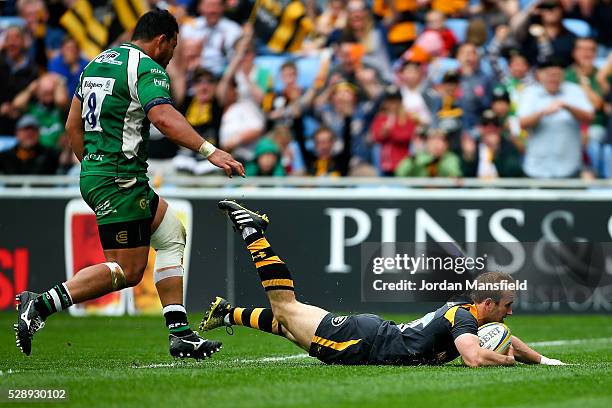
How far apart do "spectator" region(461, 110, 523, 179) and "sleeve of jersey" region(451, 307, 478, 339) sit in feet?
24.8

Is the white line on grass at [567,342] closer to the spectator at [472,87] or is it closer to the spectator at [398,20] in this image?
the spectator at [472,87]

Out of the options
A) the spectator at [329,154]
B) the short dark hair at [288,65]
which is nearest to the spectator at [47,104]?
the short dark hair at [288,65]

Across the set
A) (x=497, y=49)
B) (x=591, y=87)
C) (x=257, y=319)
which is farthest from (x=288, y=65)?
(x=257, y=319)

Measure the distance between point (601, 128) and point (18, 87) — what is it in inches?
327

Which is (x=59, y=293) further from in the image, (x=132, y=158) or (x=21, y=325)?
(x=132, y=158)

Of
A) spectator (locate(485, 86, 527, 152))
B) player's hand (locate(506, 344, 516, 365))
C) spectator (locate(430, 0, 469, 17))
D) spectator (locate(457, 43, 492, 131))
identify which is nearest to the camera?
player's hand (locate(506, 344, 516, 365))

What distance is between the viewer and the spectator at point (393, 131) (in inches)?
628

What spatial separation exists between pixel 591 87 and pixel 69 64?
755 cm

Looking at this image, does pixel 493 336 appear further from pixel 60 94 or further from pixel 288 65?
pixel 60 94

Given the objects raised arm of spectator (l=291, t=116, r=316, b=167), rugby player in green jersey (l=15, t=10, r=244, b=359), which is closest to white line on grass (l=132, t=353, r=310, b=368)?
rugby player in green jersey (l=15, t=10, r=244, b=359)

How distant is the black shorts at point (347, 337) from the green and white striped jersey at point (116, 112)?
176cm

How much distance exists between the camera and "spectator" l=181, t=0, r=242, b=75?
17250 mm

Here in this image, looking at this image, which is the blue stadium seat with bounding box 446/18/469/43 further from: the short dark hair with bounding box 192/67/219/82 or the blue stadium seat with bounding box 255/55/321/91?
the short dark hair with bounding box 192/67/219/82

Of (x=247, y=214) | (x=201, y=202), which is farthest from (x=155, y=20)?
(x=201, y=202)
